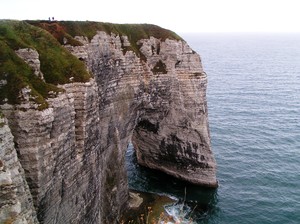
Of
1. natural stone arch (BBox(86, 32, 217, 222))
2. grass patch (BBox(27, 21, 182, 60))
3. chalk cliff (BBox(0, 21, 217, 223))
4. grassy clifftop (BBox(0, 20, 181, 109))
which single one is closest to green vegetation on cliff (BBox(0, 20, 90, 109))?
grassy clifftop (BBox(0, 20, 181, 109))

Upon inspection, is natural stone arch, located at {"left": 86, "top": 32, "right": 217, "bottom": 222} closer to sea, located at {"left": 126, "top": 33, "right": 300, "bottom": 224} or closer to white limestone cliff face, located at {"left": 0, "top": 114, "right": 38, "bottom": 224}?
sea, located at {"left": 126, "top": 33, "right": 300, "bottom": 224}

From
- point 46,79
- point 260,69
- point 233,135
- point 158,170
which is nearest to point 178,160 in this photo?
point 158,170

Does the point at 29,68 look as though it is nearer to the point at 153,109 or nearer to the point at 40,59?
the point at 40,59

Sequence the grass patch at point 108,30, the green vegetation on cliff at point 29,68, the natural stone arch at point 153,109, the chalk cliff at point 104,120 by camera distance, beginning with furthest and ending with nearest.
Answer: the natural stone arch at point 153,109, the grass patch at point 108,30, the green vegetation on cliff at point 29,68, the chalk cliff at point 104,120

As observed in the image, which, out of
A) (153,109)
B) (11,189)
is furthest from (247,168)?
(11,189)

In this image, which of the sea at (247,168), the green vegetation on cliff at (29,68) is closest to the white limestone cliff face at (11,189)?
the green vegetation on cliff at (29,68)

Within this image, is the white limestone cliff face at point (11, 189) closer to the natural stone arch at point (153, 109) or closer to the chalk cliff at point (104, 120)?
the chalk cliff at point (104, 120)

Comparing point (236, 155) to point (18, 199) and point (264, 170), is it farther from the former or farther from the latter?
point (18, 199)
